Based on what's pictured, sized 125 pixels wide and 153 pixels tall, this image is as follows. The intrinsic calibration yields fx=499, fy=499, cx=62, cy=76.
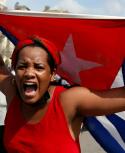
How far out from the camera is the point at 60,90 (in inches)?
122

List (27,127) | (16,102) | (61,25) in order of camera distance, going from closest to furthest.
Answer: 1. (27,127)
2. (16,102)
3. (61,25)

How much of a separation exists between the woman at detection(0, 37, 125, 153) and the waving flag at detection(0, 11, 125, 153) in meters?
0.71

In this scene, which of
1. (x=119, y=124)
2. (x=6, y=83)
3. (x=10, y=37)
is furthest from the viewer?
(x=10, y=37)

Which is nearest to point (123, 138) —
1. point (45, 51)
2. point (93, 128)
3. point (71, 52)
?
point (93, 128)

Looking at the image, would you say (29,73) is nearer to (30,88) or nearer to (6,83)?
(30,88)

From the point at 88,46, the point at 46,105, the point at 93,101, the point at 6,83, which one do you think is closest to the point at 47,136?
the point at 46,105

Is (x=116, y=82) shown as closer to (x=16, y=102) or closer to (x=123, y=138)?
(x=123, y=138)

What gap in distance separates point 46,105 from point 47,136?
0.21m

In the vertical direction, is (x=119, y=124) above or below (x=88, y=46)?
below

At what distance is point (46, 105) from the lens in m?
3.06

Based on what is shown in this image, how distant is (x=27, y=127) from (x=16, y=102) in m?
0.26

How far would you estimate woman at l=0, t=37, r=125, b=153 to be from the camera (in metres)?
2.95

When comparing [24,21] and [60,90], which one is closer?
[60,90]

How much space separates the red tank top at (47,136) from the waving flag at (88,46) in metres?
0.78
